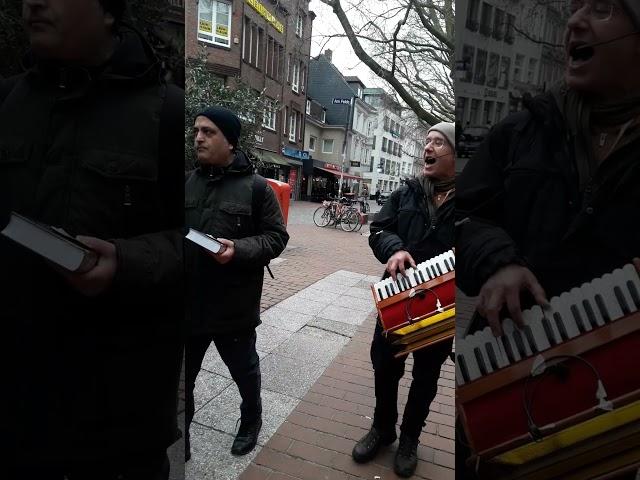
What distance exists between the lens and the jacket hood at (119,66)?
92cm

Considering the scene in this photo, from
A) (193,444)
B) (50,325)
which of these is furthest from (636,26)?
(193,444)

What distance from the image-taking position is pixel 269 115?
138 cm

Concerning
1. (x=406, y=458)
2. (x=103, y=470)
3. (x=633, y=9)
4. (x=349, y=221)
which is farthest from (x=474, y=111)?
(x=349, y=221)

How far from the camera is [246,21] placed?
1127 millimetres

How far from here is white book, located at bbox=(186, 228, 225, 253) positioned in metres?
1.21

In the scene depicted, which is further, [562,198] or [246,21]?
[246,21]

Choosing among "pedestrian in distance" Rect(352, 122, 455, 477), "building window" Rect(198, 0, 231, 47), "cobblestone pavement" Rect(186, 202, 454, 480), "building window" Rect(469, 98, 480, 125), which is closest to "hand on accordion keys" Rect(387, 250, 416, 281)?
"pedestrian in distance" Rect(352, 122, 455, 477)

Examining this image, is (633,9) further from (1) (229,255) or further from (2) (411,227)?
(2) (411,227)

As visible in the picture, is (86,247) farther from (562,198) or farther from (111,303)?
(562,198)

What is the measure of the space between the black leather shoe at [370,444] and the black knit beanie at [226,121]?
4.12 ft

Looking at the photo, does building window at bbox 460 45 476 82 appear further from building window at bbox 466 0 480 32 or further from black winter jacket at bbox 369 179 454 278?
black winter jacket at bbox 369 179 454 278

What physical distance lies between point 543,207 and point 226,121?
2.86 feet

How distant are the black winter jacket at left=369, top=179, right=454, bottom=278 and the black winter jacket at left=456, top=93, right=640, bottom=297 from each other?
3.38 feet

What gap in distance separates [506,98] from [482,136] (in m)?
0.09
